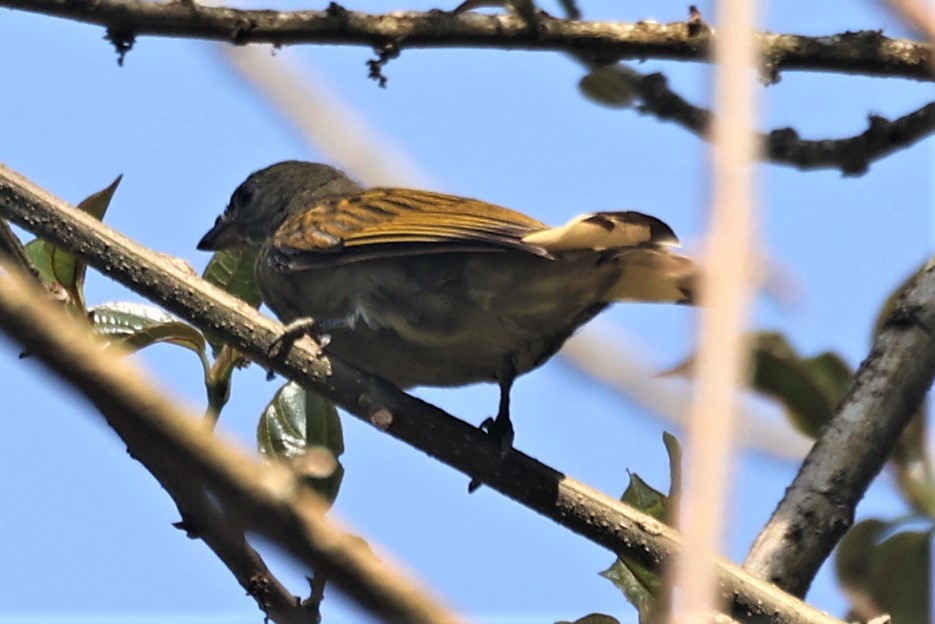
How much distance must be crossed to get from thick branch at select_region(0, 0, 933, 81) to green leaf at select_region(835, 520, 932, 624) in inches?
49.9

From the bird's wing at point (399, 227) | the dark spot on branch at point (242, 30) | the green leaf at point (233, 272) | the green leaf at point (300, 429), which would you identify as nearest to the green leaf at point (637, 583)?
the green leaf at point (300, 429)

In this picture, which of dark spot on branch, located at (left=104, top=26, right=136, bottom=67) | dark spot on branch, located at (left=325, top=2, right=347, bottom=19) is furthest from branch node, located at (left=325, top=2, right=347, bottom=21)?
dark spot on branch, located at (left=104, top=26, right=136, bottom=67)

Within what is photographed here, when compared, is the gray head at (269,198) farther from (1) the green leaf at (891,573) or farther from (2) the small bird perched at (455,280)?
(1) the green leaf at (891,573)

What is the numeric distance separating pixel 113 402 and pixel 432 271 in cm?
302

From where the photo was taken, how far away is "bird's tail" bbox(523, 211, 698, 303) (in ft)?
10.2

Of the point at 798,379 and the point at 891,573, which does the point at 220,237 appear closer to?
the point at 798,379

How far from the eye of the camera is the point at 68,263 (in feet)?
9.15

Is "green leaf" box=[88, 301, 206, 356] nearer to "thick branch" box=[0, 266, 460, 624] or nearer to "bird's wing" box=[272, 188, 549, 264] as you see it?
"bird's wing" box=[272, 188, 549, 264]

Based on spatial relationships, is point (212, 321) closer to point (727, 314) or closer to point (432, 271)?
point (432, 271)

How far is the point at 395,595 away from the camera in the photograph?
847mm

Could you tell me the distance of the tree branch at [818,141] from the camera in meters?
3.38

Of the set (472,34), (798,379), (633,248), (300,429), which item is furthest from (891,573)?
(472,34)

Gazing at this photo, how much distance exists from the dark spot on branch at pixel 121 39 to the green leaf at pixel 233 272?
55 cm

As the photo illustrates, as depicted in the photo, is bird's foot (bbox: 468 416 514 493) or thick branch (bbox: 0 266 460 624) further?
bird's foot (bbox: 468 416 514 493)
